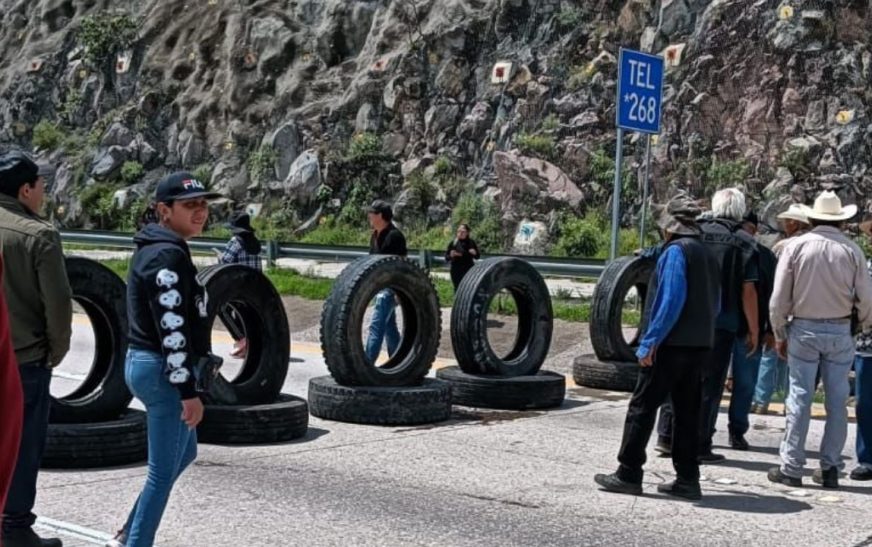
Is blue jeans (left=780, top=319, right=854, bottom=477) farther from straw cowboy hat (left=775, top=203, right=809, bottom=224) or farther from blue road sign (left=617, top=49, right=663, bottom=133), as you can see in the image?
blue road sign (left=617, top=49, right=663, bottom=133)

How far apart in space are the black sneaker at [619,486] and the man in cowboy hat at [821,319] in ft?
3.82

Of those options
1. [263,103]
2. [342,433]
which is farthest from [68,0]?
[342,433]

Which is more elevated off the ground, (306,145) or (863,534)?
(306,145)

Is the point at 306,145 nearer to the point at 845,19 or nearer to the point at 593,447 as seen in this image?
the point at 845,19

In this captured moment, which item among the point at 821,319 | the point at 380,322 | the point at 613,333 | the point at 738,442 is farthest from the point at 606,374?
the point at 821,319

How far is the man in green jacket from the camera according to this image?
207 inches

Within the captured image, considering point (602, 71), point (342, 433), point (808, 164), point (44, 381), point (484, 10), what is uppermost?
point (484, 10)

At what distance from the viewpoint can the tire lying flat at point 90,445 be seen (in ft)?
24.1

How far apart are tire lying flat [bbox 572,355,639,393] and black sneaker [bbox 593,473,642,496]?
14.5 ft

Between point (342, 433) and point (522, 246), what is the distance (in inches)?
644

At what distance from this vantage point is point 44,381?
17.6ft

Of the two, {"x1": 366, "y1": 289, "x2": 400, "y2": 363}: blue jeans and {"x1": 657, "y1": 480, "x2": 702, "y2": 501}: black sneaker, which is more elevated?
{"x1": 366, "y1": 289, "x2": 400, "y2": 363}: blue jeans

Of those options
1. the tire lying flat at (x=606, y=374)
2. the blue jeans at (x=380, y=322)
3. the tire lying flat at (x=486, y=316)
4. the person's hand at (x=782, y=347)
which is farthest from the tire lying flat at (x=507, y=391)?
the person's hand at (x=782, y=347)

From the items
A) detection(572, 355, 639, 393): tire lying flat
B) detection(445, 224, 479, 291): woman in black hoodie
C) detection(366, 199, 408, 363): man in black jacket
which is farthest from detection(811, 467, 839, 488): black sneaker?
detection(445, 224, 479, 291): woman in black hoodie
